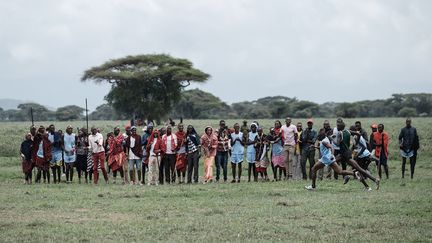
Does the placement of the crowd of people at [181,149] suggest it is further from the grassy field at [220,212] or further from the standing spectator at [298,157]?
the grassy field at [220,212]

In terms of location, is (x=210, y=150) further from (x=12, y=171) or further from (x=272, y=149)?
(x=12, y=171)

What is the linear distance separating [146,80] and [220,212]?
1489 inches

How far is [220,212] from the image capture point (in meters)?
14.6

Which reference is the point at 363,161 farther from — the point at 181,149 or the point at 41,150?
the point at 41,150

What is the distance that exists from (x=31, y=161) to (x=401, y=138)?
11417 mm

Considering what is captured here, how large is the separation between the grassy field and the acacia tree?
30192mm

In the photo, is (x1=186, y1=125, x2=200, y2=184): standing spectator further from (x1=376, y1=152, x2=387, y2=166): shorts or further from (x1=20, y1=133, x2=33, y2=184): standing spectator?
(x1=376, y1=152, x2=387, y2=166): shorts

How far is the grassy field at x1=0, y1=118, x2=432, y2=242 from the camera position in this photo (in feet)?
39.4

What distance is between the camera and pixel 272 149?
75.6ft

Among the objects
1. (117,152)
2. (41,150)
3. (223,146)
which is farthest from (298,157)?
(41,150)

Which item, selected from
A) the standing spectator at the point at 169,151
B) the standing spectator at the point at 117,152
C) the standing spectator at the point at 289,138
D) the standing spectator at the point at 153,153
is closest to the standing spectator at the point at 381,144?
the standing spectator at the point at 289,138

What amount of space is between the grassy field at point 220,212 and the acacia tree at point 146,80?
30192 mm

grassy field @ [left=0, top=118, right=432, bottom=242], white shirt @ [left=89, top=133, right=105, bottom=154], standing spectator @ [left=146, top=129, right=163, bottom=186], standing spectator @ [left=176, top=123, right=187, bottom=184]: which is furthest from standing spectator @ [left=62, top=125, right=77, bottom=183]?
standing spectator @ [left=176, top=123, right=187, bottom=184]

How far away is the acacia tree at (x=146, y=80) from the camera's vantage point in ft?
168
